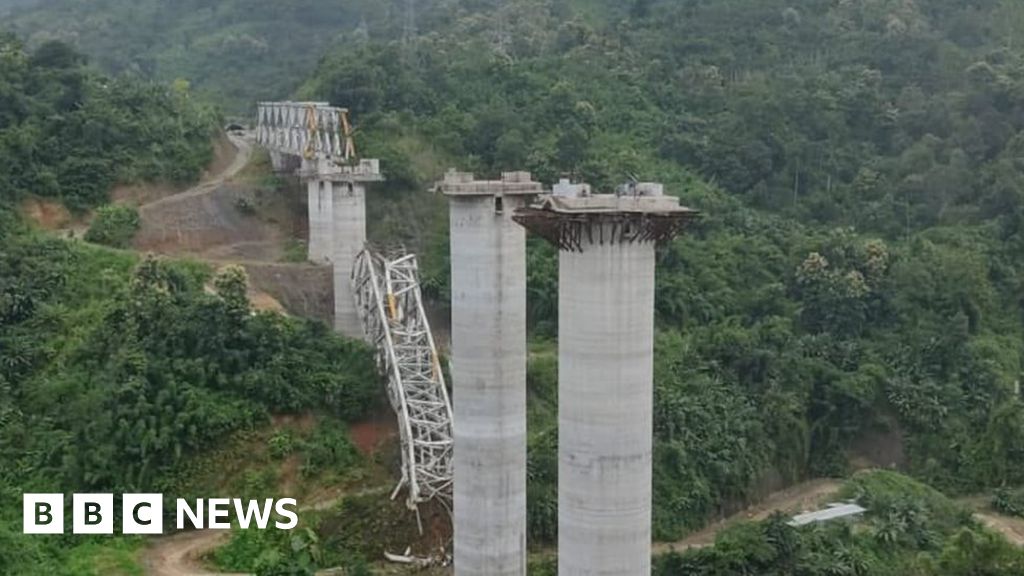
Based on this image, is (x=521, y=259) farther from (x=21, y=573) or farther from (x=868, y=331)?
(x=868, y=331)

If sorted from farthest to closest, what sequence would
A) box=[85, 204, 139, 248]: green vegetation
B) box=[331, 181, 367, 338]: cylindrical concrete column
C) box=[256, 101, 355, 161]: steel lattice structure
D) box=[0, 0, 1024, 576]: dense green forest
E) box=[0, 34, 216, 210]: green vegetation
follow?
1. box=[256, 101, 355, 161]: steel lattice structure
2. box=[0, 34, 216, 210]: green vegetation
3. box=[85, 204, 139, 248]: green vegetation
4. box=[331, 181, 367, 338]: cylindrical concrete column
5. box=[0, 0, 1024, 576]: dense green forest

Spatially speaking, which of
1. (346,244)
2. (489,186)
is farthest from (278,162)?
(489,186)

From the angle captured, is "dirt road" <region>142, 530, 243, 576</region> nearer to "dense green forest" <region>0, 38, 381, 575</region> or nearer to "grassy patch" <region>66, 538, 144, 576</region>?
"grassy patch" <region>66, 538, 144, 576</region>

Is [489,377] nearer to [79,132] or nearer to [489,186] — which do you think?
[489,186]

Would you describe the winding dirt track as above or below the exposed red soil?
above

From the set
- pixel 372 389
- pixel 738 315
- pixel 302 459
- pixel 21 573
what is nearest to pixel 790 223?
pixel 738 315

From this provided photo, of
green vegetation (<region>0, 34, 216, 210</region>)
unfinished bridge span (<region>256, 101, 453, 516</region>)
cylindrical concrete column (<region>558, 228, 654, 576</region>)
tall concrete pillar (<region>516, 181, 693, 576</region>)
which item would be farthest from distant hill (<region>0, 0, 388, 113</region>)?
cylindrical concrete column (<region>558, 228, 654, 576</region>)
